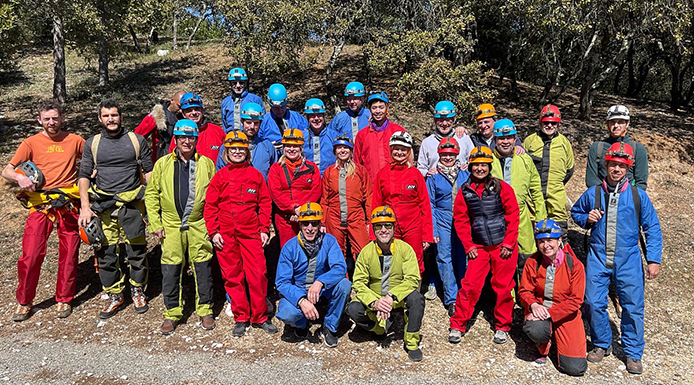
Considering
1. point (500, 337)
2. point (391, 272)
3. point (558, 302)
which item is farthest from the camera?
point (500, 337)

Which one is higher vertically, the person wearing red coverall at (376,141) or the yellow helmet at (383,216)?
the person wearing red coverall at (376,141)

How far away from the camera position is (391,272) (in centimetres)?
521

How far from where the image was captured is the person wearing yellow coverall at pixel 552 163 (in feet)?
20.1

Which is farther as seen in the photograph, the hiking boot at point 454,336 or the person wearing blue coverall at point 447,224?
the person wearing blue coverall at point 447,224

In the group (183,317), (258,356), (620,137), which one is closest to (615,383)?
(620,137)

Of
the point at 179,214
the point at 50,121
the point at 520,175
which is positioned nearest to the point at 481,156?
the point at 520,175

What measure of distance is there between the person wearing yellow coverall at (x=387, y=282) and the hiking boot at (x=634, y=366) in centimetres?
231

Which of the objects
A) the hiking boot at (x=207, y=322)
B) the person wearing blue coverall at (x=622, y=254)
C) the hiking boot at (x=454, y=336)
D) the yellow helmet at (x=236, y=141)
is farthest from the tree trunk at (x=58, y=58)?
the person wearing blue coverall at (x=622, y=254)

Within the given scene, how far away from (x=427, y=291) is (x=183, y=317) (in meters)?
3.51

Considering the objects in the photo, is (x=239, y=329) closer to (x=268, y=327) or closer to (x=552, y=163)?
(x=268, y=327)

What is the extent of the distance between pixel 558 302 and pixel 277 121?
453 cm

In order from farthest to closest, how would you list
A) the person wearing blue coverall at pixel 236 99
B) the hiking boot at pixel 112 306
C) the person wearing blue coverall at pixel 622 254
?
the person wearing blue coverall at pixel 236 99 < the hiking boot at pixel 112 306 < the person wearing blue coverall at pixel 622 254

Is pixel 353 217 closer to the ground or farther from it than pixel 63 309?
farther from it

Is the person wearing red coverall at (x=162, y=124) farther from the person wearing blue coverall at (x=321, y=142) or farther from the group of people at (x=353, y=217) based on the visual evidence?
the person wearing blue coverall at (x=321, y=142)
